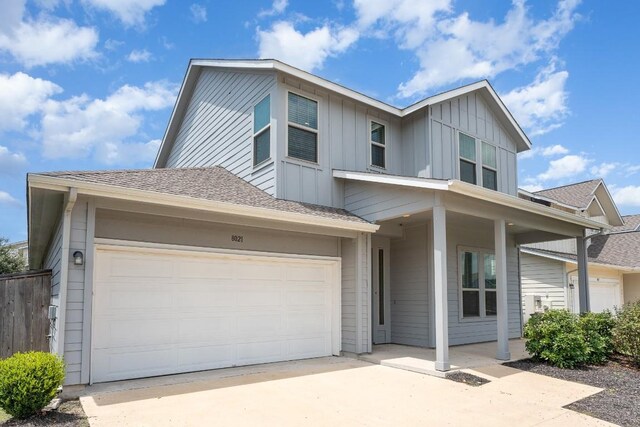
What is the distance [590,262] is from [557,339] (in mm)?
10008

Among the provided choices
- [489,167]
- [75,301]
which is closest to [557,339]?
[489,167]

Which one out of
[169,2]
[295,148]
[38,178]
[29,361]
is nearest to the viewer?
[29,361]

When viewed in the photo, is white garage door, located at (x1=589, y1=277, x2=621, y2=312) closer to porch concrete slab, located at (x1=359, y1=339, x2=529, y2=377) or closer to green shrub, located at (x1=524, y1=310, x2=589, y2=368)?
porch concrete slab, located at (x1=359, y1=339, x2=529, y2=377)

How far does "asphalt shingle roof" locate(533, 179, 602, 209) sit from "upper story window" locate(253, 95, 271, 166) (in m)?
14.2

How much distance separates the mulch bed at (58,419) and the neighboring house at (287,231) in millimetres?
881

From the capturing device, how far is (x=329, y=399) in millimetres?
5824

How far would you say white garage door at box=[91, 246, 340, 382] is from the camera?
6.43m

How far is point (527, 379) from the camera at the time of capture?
732 centimetres

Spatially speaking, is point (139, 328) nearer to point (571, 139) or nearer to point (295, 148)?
point (295, 148)

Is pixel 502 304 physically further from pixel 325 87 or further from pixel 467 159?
pixel 325 87

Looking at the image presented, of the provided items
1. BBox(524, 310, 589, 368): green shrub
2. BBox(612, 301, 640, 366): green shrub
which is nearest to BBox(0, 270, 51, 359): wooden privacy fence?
BBox(524, 310, 589, 368): green shrub

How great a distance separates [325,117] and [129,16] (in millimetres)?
5959

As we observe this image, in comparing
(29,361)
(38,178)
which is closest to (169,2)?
(38,178)

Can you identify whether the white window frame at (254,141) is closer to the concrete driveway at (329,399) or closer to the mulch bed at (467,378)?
the concrete driveway at (329,399)
